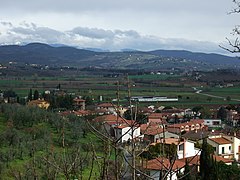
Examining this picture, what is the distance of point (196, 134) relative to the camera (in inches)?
1120

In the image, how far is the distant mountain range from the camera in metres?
138

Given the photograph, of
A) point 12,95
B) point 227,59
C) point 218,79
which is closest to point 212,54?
point 227,59

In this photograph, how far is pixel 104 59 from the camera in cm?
15850

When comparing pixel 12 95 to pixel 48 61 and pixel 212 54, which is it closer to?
pixel 48 61

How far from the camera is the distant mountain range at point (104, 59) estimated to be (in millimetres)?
138125

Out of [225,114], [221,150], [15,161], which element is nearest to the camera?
[15,161]

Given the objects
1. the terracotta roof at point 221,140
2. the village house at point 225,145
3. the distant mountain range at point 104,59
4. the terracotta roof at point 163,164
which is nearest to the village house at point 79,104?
the village house at point 225,145

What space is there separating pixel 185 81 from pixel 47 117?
5387 cm

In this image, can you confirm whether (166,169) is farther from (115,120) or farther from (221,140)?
(221,140)

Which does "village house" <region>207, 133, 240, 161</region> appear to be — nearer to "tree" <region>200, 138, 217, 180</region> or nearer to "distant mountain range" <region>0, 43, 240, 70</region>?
"tree" <region>200, 138, 217, 180</region>

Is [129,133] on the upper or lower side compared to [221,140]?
upper

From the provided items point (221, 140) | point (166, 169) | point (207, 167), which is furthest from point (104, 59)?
point (166, 169)

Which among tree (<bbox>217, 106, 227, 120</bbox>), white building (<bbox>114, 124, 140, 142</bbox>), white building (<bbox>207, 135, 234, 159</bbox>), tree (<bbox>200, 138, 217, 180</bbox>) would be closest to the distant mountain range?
tree (<bbox>217, 106, 227, 120</bbox>)

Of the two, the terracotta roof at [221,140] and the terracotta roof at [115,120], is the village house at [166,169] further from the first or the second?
the terracotta roof at [221,140]
